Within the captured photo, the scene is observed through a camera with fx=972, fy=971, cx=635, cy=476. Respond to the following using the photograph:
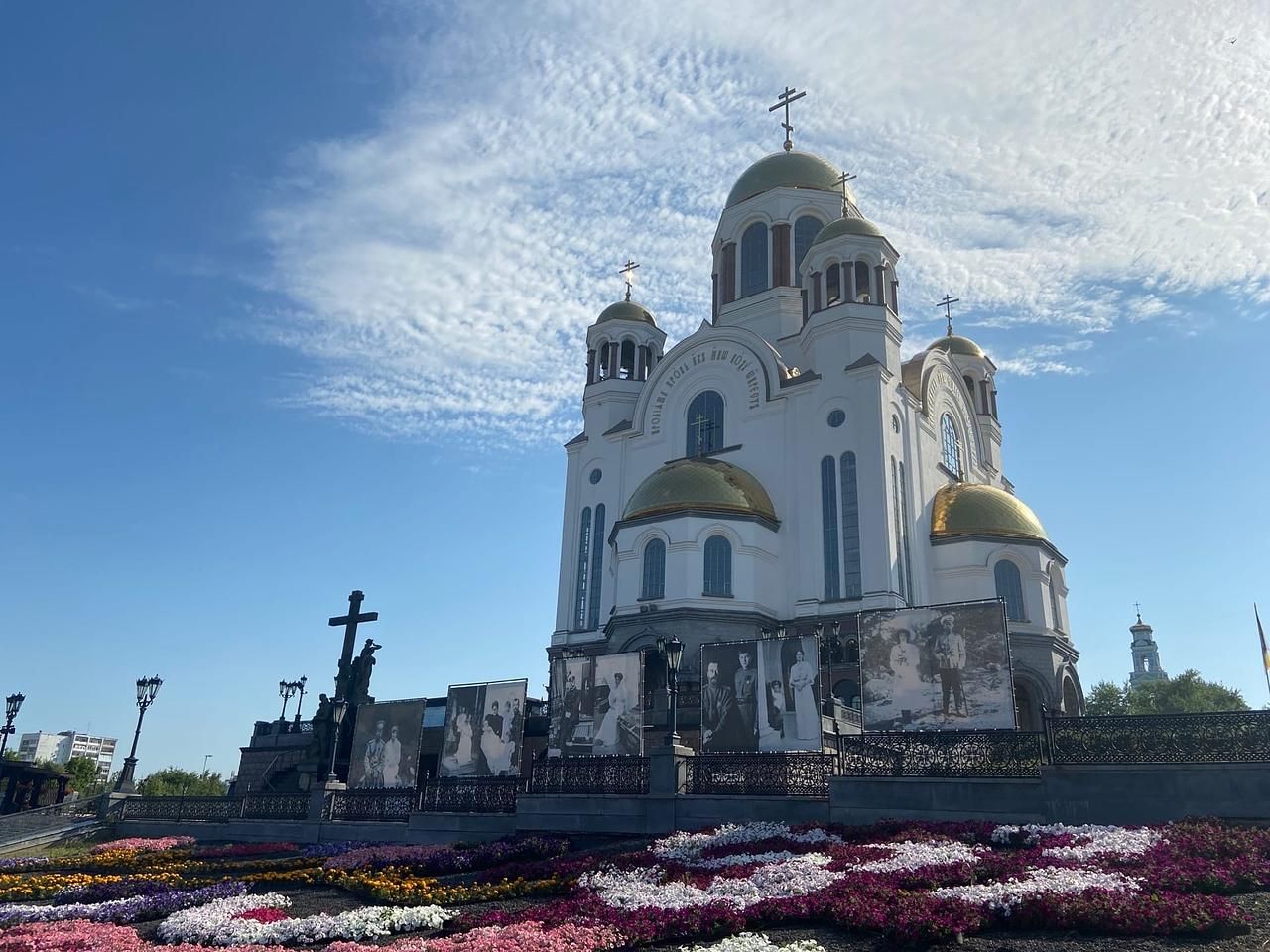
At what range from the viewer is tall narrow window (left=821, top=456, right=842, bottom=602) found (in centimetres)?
2898

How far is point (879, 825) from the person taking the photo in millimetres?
13328

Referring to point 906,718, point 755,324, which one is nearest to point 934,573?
point 755,324

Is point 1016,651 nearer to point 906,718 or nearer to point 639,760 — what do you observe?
point 906,718

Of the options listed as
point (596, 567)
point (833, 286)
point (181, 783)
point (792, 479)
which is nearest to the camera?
point (792, 479)

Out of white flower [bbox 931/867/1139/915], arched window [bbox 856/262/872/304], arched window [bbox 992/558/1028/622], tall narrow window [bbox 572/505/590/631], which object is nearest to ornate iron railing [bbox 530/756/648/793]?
white flower [bbox 931/867/1139/915]

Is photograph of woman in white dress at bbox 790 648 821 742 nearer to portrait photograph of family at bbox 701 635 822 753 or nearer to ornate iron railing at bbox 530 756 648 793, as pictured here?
portrait photograph of family at bbox 701 635 822 753

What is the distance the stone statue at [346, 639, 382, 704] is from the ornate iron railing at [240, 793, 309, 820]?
14.1 ft

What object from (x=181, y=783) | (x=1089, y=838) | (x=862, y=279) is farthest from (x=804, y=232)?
(x=181, y=783)

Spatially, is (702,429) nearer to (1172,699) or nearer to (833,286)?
(833,286)

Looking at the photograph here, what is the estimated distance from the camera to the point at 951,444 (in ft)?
117

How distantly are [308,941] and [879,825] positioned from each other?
754 centimetres

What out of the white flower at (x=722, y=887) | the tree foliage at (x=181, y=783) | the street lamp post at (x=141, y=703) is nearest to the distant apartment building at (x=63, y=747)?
the tree foliage at (x=181, y=783)

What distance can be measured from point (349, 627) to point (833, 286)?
20.2 meters

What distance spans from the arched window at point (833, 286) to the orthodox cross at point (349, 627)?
59.4 feet
